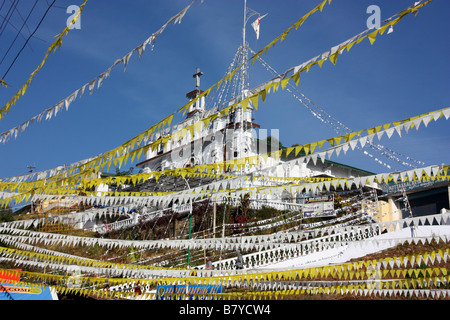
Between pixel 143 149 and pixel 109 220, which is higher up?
pixel 109 220

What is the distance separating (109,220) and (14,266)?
38.4 feet

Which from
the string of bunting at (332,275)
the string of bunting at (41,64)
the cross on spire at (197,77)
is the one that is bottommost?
the string of bunting at (332,275)

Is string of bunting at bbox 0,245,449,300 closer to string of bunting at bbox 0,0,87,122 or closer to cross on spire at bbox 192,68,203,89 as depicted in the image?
string of bunting at bbox 0,0,87,122

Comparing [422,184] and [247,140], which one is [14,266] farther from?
[422,184]

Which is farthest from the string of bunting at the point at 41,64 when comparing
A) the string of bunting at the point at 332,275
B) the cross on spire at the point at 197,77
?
the cross on spire at the point at 197,77

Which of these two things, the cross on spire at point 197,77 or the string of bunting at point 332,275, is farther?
the cross on spire at point 197,77

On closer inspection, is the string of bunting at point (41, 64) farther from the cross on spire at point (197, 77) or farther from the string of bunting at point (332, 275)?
the cross on spire at point (197, 77)

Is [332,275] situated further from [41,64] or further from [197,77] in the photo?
[197,77]

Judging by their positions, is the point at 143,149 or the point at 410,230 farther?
the point at 410,230

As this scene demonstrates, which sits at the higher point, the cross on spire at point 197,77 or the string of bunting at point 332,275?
the cross on spire at point 197,77

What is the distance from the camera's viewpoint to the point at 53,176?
965 cm

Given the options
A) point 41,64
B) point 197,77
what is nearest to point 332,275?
point 41,64
